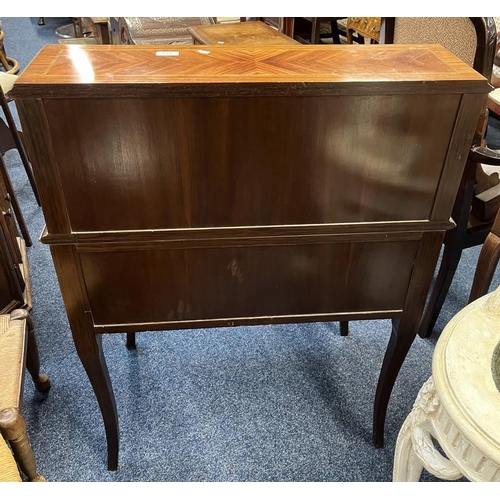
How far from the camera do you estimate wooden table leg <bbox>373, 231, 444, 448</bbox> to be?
82 cm

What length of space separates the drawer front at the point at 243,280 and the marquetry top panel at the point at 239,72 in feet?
0.83

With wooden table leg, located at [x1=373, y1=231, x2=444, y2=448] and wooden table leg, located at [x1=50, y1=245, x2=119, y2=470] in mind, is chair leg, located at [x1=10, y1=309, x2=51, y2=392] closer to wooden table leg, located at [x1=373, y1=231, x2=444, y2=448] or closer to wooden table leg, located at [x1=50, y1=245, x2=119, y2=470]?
wooden table leg, located at [x1=50, y1=245, x2=119, y2=470]

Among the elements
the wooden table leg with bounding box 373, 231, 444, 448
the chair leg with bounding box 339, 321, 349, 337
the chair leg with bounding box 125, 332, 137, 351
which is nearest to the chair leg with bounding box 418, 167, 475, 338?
the chair leg with bounding box 339, 321, 349, 337

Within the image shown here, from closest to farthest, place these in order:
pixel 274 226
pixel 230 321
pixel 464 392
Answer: pixel 464 392 < pixel 274 226 < pixel 230 321

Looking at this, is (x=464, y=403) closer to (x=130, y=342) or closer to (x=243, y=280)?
(x=243, y=280)

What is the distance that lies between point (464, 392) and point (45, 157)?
63cm

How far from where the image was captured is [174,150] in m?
0.68

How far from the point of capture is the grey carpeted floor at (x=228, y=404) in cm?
114

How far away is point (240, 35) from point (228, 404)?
4.62 ft

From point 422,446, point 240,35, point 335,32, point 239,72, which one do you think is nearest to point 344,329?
point 422,446

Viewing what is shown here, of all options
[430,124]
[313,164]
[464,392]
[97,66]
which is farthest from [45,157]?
[464,392]

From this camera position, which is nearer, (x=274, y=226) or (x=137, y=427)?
(x=274, y=226)

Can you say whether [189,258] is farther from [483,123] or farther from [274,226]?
[483,123]

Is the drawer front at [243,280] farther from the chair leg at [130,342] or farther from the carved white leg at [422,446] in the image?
the chair leg at [130,342]
